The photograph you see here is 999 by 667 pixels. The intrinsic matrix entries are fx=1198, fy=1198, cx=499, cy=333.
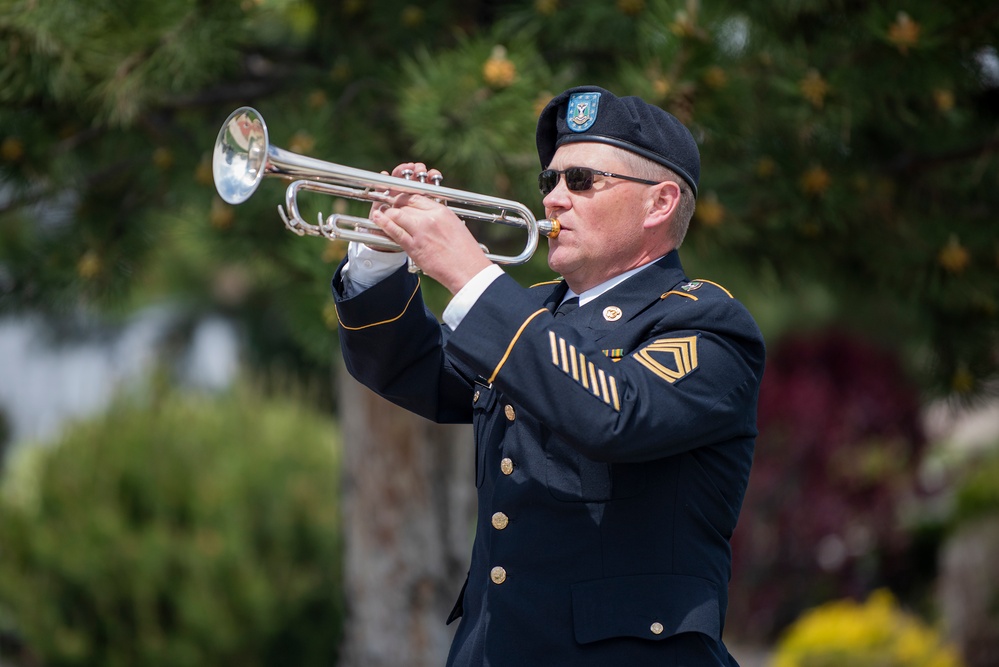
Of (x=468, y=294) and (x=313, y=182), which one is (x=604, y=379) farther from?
(x=313, y=182)

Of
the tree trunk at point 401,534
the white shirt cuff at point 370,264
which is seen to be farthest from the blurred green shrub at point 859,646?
the white shirt cuff at point 370,264

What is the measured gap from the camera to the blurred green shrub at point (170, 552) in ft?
19.9

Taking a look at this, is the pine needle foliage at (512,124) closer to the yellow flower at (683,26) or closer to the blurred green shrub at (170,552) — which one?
the yellow flower at (683,26)

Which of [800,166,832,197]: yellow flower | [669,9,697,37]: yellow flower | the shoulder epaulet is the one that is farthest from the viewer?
[800,166,832,197]: yellow flower

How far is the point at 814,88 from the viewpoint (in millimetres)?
3510

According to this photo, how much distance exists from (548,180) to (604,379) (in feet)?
1.77

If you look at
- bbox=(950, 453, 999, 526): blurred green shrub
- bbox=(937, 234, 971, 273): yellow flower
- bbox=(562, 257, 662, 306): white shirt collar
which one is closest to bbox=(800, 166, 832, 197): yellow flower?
bbox=(937, 234, 971, 273): yellow flower

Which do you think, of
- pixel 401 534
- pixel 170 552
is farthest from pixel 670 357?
pixel 170 552

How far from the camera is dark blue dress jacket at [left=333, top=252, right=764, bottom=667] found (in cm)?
197

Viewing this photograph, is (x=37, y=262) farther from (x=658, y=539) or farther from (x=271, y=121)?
(x=658, y=539)

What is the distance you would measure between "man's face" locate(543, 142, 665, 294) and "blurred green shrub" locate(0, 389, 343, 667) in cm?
423

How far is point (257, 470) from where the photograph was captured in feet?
21.6

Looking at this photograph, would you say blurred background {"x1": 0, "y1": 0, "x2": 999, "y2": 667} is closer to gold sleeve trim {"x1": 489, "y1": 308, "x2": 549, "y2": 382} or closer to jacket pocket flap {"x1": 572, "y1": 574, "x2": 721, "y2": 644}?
gold sleeve trim {"x1": 489, "y1": 308, "x2": 549, "y2": 382}

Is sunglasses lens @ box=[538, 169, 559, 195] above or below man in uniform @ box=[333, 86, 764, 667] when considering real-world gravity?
above
